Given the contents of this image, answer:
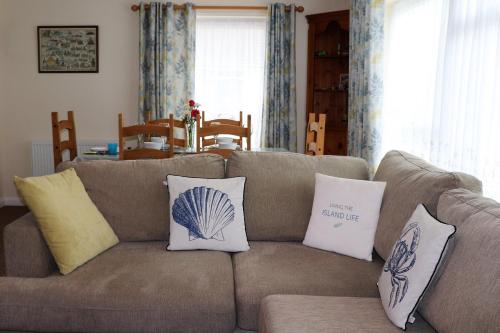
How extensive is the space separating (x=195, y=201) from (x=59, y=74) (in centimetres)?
377

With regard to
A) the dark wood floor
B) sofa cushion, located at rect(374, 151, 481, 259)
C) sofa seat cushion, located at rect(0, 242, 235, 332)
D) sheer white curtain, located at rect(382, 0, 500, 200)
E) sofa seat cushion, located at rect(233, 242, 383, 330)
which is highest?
sheer white curtain, located at rect(382, 0, 500, 200)

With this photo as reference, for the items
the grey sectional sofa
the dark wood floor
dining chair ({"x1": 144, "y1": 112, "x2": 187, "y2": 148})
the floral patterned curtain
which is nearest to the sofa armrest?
the grey sectional sofa

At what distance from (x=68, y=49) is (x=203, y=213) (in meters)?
Answer: 3.80

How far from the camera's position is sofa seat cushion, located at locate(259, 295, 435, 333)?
5.03ft

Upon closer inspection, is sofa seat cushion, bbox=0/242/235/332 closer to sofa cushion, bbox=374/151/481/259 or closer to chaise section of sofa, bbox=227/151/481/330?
chaise section of sofa, bbox=227/151/481/330

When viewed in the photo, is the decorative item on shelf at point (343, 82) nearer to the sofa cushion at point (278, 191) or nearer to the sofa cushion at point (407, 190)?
the sofa cushion at point (278, 191)

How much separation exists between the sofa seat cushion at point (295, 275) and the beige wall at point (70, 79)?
332cm

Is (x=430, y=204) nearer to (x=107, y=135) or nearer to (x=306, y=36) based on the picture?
(x=306, y=36)

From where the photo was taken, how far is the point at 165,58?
5.17 m

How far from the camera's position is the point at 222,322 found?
6.07 feet

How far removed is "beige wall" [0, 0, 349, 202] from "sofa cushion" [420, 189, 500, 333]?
3.96 metres

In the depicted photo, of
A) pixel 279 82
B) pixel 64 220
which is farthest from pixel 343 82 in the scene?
pixel 64 220

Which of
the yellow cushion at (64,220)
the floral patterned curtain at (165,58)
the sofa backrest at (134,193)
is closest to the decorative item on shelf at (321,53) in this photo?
the floral patterned curtain at (165,58)

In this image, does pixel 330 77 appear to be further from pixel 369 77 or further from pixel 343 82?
pixel 369 77
